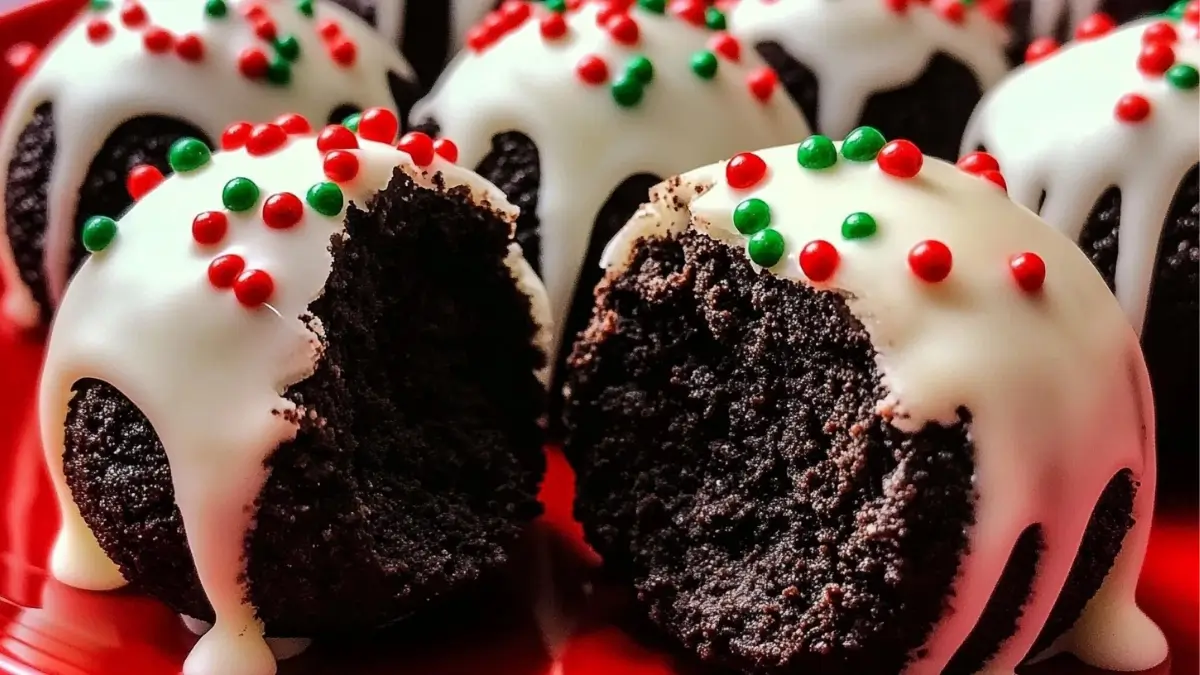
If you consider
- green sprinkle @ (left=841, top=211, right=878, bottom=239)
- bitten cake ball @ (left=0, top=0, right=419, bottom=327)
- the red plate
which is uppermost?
green sprinkle @ (left=841, top=211, right=878, bottom=239)

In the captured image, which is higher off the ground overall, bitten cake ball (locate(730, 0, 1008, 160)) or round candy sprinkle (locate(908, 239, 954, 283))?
round candy sprinkle (locate(908, 239, 954, 283))

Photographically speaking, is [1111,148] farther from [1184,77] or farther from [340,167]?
[340,167]

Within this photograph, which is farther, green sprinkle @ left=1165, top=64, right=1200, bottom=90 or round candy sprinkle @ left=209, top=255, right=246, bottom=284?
green sprinkle @ left=1165, top=64, right=1200, bottom=90

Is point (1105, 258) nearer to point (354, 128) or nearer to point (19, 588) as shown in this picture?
point (354, 128)

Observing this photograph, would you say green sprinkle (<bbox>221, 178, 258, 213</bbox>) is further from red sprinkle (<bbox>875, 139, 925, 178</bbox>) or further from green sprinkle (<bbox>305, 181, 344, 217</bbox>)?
red sprinkle (<bbox>875, 139, 925, 178</bbox>)

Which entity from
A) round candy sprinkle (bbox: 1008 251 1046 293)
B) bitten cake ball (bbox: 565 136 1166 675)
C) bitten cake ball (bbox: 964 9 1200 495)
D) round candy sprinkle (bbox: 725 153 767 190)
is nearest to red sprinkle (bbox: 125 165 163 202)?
bitten cake ball (bbox: 565 136 1166 675)

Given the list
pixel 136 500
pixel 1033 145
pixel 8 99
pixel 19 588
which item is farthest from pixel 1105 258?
pixel 8 99

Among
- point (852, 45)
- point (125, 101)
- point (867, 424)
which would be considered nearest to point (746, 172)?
point (867, 424)
